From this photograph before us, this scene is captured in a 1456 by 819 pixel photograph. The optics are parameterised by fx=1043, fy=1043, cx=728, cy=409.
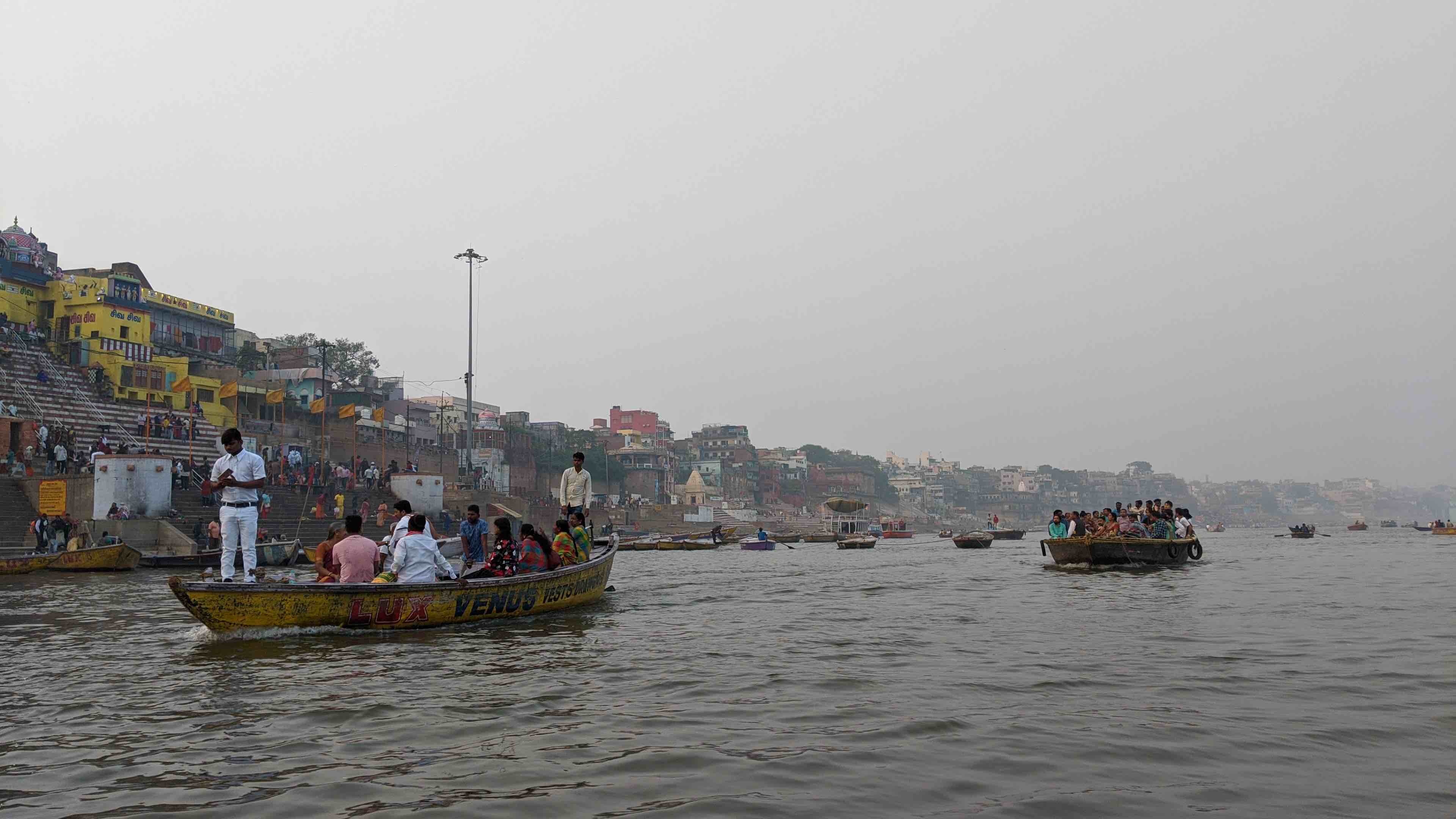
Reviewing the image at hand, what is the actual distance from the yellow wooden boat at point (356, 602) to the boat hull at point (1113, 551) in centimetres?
1529

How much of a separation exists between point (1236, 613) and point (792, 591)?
807 centimetres

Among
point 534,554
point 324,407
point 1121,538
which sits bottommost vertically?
point 1121,538

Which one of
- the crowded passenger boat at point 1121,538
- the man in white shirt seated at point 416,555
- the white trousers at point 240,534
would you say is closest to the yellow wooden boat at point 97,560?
the white trousers at point 240,534

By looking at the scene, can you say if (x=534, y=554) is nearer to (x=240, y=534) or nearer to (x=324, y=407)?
(x=240, y=534)

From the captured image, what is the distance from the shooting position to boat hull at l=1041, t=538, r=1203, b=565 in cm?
2411

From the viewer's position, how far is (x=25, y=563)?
79.2ft

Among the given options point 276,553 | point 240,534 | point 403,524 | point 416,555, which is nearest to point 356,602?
point 416,555

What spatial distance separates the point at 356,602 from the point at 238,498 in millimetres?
1682

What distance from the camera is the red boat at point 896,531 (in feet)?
274

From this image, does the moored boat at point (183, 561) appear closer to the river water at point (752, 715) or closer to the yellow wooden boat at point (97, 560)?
the yellow wooden boat at point (97, 560)

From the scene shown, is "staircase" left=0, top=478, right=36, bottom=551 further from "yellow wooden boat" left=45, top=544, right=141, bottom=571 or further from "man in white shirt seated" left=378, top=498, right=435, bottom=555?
"man in white shirt seated" left=378, top=498, right=435, bottom=555

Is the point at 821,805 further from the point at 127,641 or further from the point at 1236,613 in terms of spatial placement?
the point at 1236,613

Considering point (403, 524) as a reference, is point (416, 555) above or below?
below

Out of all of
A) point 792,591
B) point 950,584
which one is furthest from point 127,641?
point 950,584
